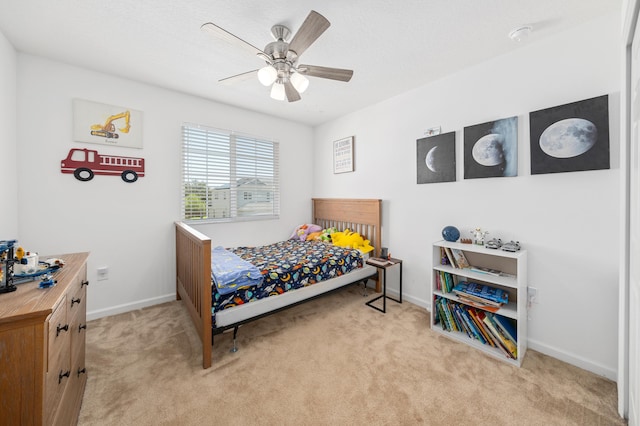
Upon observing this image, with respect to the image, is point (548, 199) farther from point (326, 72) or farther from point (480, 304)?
point (326, 72)

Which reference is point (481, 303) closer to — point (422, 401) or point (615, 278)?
point (615, 278)

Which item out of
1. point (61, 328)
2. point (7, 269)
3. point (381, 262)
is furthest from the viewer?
point (381, 262)

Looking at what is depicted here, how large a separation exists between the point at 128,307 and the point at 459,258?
11.5 feet

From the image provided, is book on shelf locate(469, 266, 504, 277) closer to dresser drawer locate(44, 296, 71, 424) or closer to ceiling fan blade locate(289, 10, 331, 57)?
ceiling fan blade locate(289, 10, 331, 57)

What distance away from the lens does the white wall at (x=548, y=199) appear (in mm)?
1761

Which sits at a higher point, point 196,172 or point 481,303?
point 196,172

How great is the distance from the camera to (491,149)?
226 cm

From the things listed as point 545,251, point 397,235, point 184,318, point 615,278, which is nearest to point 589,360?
point 615,278

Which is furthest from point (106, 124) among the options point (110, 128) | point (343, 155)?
point (343, 155)

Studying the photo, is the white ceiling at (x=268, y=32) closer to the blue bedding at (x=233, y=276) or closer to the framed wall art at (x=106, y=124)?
the framed wall art at (x=106, y=124)

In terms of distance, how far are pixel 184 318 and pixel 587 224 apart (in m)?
3.60

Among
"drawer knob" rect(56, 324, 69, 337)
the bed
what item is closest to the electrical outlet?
the bed

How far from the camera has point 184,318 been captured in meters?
2.59

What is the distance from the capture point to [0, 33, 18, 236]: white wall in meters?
1.94
